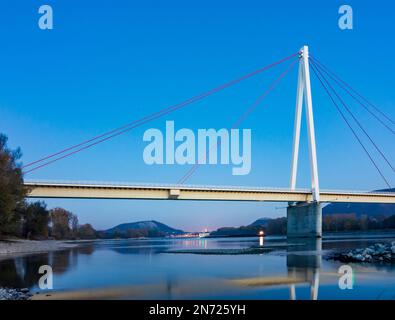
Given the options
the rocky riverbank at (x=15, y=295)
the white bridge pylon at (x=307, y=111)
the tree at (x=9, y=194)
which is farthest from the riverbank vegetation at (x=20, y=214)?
the white bridge pylon at (x=307, y=111)

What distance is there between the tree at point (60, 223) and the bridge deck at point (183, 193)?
50.5 m

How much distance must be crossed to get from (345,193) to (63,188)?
4942 cm

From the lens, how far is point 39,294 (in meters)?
14.9

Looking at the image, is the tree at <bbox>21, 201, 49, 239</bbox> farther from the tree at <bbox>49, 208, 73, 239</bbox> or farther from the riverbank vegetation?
the tree at <bbox>49, 208, 73, 239</bbox>

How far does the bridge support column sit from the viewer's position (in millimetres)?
75688

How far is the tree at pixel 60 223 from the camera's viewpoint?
371 ft

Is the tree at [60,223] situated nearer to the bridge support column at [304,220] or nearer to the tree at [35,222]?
the tree at [35,222]

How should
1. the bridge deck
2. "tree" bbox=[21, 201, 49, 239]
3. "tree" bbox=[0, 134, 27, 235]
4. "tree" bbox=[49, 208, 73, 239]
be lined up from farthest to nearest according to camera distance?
"tree" bbox=[49, 208, 73, 239]
"tree" bbox=[21, 201, 49, 239]
the bridge deck
"tree" bbox=[0, 134, 27, 235]

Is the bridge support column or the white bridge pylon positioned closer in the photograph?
the white bridge pylon

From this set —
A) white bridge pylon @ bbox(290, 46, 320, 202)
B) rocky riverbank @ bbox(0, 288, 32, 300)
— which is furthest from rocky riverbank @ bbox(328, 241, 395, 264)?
white bridge pylon @ bbox(290, 46, 320, 202)

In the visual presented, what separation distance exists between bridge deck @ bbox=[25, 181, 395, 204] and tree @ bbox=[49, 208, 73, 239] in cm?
5053
